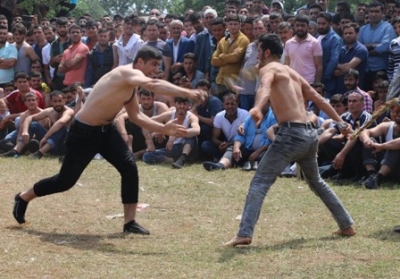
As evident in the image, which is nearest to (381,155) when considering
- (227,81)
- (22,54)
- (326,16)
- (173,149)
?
(227,81)

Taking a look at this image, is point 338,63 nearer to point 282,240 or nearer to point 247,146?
point 247,146

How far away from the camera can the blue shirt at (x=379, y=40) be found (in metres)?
13.3

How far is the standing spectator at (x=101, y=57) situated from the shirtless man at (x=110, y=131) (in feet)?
22.7

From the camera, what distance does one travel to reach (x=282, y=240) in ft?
27.6

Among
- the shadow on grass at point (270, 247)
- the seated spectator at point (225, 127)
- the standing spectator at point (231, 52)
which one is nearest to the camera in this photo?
the shadow on grass at point (270, 247)

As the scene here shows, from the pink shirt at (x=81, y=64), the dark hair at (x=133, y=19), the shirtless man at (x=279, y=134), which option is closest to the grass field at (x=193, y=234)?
the shirtless man at (x=279, y=134)

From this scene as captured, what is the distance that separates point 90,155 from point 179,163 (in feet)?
15.6

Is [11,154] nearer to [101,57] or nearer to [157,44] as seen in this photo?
[101,57]

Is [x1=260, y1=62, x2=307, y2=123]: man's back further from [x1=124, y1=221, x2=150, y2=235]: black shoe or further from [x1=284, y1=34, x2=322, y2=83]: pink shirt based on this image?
[x1=284, y1=34, x2=322, y2=83]: pink shirt

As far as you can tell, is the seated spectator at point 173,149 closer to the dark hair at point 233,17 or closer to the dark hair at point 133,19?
the dark hair at point 233,17

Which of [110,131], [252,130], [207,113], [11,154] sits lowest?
[11,154]

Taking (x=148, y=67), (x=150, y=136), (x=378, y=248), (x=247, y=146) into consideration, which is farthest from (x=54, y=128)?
(x=378, y=248)

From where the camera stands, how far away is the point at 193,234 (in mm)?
8750

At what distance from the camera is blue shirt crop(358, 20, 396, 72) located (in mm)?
13297
